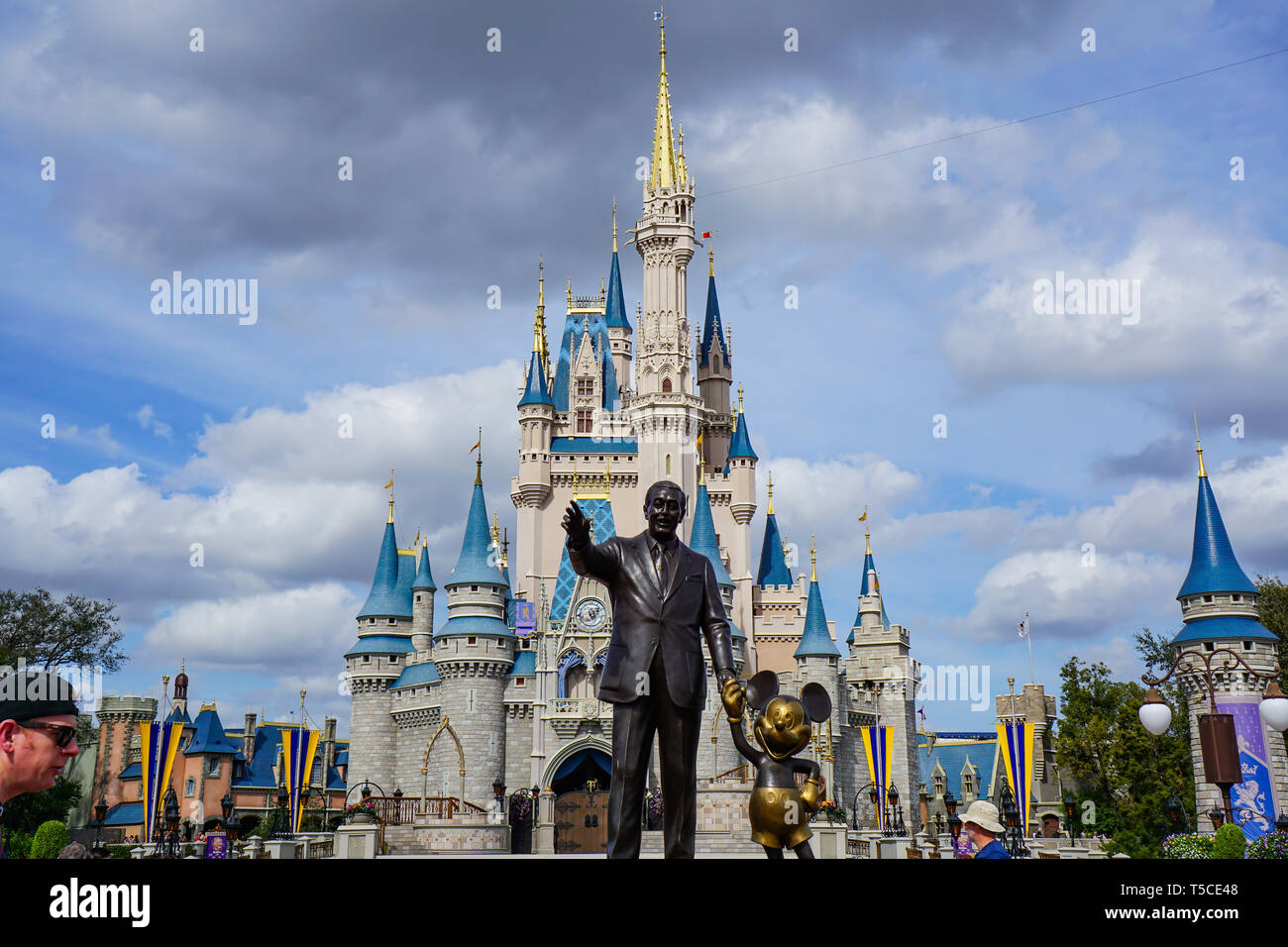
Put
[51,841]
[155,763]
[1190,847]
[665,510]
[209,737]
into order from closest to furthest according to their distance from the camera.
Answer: [665,510], [1190,847], [51,841], [155,763], [209,737]

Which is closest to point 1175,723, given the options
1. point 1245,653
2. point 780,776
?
point 1245,653

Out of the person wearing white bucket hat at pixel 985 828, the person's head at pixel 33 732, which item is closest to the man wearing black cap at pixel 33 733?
the person's head at pixel 33 732

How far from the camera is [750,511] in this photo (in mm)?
61375

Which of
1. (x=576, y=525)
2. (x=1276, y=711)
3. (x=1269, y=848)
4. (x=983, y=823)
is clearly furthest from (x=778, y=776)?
(x=1276, y=711)

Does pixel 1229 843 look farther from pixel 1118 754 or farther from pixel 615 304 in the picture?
pixel 615 304

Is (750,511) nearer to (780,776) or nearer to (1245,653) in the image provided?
(1245,653)

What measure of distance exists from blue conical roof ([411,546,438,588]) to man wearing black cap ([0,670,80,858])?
50.3m

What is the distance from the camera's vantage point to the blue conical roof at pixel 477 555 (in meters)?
50.4

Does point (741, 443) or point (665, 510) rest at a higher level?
point (741, 443)

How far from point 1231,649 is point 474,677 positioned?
29115 mm

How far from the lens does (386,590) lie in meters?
55.7

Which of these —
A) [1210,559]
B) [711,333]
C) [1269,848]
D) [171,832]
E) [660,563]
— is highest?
[711,333]

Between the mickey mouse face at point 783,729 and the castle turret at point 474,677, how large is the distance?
39.1m
